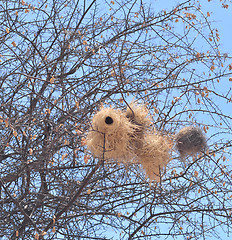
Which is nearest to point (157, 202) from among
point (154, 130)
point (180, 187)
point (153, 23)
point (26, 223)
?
point (180, 187)

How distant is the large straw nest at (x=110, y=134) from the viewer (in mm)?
2838

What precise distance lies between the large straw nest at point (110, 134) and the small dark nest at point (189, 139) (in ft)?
1.72

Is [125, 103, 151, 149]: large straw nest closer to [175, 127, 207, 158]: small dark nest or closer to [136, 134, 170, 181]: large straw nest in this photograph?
[136, 134, 170, 181]: large straw nest

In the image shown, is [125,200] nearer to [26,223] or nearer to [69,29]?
[26,223]

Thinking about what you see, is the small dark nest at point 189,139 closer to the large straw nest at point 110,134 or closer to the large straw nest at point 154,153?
the large straw nest at point 154,153

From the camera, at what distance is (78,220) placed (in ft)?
14.3

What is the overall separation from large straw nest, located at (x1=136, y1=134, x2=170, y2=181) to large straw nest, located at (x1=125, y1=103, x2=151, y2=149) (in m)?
0.05

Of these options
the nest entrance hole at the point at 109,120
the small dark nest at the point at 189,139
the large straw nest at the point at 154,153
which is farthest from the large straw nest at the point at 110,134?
the small dark nest at the point at 189,139

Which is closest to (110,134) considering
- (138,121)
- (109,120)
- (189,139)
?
(109,120)

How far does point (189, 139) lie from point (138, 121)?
1.61 ft

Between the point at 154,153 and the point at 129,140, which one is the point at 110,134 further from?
the point at 154,153

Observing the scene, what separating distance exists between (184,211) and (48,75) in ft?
6.40

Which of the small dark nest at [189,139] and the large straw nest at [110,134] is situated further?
the small dark nest at [189,139]

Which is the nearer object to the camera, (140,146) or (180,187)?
(140,146)
